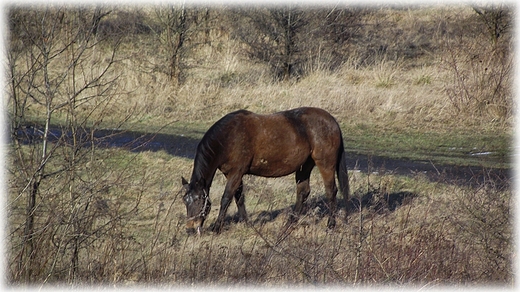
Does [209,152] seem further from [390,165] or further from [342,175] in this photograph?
[390,165]

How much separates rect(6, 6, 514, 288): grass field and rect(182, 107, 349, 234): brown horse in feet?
0.99

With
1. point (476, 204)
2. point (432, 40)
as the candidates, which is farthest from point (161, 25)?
point (476, 204)

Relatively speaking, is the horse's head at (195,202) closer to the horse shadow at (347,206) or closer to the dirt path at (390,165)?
the horse shadow at (347,206)

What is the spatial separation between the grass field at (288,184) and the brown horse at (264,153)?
30 cm

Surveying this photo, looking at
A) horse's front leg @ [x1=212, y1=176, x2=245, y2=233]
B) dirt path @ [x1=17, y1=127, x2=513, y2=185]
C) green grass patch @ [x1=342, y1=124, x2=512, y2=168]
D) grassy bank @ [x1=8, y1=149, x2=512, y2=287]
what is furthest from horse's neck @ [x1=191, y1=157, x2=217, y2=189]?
green grass patch @ [x1=342, y1=124, x2=512, y2=168]

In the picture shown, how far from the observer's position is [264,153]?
9031 millimetres

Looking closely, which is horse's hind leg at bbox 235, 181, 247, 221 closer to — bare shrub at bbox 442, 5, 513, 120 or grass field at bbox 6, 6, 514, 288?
grass field at bbox 6, 6, 514, 288

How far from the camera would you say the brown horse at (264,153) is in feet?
28.9

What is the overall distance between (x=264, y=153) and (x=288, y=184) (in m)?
2.12

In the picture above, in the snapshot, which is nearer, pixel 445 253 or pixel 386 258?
pixel 386 258

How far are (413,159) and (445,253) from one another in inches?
261

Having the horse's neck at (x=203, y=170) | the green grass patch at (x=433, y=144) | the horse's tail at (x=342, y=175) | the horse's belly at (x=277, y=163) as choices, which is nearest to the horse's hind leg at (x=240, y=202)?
the horse's belly at (x=277, y=163)

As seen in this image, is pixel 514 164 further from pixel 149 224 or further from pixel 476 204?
pixel 149 224

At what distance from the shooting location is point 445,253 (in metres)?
6.37
